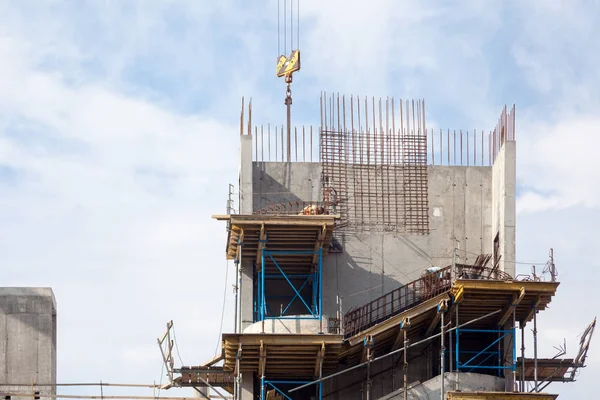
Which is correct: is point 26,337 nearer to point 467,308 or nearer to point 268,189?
point 268,189

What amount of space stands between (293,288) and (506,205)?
31.4ft

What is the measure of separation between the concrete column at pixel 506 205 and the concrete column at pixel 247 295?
1038 cm

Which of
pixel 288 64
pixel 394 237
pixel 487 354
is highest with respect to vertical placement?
pixel 288 64

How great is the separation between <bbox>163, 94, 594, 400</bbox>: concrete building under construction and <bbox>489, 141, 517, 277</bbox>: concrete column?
0.06 metres

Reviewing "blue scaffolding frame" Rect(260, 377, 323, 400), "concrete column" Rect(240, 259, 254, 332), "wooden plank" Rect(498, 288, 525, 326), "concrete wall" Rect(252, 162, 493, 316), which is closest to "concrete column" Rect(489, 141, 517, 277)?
"concrete wall" Rect(252, 162, 493, 316)

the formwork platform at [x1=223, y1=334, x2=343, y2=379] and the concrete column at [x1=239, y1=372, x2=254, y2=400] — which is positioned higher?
the formwork platform at [x1=223, y1=334, x2=343, y2=379]

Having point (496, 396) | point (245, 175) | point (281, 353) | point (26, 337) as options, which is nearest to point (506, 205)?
point (496, 396)

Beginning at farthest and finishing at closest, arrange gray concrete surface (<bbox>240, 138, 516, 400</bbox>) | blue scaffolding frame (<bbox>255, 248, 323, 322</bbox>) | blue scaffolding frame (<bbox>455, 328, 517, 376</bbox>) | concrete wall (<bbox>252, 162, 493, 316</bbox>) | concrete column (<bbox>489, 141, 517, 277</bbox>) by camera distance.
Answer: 1. concrete wall (<bbox>252, 162, 493, 316</bbox>)
2. gray concrete surface (<bbox>240, 138, 516, 400</bbox>)
3. concrete column (<bbox>489, 141, 517, 277</bbox>)
4. blue scaffolding frame (<bbox>255, 248, 323, 322</bbox>)
5. blue scaffolding frame (<bbox>455, 328, 517, 376</bbox>)

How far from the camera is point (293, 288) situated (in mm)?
60344

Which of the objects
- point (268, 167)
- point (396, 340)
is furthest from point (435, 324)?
point (268, 167)

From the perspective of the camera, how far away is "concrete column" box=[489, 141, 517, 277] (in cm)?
6091

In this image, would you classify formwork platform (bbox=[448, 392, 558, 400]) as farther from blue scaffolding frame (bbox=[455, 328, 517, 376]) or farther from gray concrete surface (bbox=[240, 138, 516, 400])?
gray concrete surface (bbox=[240, 138, 516, 400])

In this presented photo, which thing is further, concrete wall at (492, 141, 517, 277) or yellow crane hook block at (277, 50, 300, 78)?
yellow crane hook block at (277, 50, 300, 78)

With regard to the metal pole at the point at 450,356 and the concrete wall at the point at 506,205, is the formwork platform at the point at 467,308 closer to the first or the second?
the metal pole at the point at 450,356
